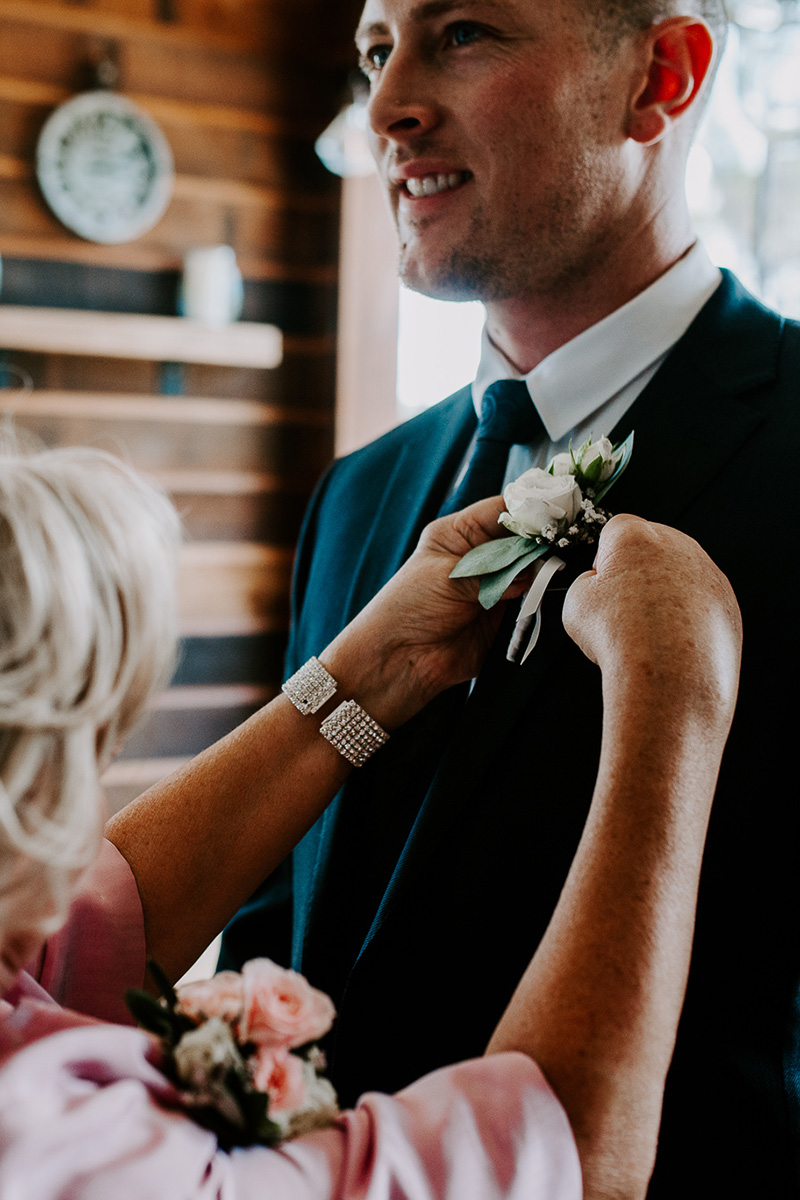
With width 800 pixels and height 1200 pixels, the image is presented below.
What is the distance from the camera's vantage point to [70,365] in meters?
3.76

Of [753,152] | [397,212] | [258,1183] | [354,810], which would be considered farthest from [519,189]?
[753,152]

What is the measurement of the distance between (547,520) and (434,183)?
545 millimetres

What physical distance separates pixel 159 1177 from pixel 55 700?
1.05 ft

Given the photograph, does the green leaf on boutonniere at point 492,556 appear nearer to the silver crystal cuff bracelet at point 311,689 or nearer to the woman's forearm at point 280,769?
the woman's forearm at point 280,769

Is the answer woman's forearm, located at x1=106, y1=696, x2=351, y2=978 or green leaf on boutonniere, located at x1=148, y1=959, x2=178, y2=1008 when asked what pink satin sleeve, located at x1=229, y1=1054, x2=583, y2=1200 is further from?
woman's forearm, located at x1=106, y1=696, x2=351, y2=978

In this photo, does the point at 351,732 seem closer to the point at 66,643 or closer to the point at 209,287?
the point at 66,643

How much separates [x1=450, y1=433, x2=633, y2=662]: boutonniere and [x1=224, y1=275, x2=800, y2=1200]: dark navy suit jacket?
8 cm

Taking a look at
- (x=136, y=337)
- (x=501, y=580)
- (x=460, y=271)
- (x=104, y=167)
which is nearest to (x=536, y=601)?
(x=501, y=580)

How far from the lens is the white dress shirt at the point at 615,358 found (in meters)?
1.23

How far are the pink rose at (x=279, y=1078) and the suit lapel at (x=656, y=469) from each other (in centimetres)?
38

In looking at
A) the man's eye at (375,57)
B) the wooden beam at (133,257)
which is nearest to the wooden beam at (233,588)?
the wooden beam at (133,257)

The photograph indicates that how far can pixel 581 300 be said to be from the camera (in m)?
1.29

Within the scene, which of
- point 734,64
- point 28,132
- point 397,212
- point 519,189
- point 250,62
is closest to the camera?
point 519,189

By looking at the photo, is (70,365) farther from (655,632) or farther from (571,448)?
(655,632)
